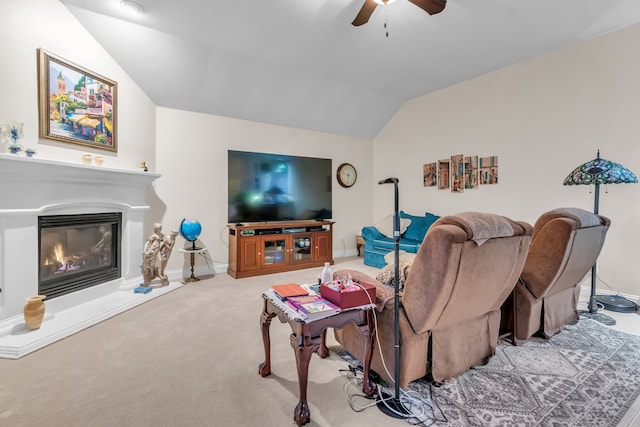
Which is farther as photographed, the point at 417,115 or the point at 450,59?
the point at 417,115

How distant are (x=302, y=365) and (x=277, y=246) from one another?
326cm

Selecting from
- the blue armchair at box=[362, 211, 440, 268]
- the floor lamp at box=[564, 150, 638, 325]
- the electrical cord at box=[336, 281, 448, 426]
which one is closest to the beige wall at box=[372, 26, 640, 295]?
the blue armchair at box=[362, 211, 440, 268]

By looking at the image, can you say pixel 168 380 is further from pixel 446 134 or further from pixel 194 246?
pixel 446 134

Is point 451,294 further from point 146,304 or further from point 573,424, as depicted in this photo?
point 146,304

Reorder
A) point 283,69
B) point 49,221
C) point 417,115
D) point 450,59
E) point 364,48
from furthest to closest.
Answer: point 417,115, point 283,69, point 450,59, point 364,48, point 49,221

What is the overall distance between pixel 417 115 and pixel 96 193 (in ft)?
16.9

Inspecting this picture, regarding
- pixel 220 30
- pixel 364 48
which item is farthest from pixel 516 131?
pixel 220 30

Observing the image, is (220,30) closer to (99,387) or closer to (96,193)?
(96,193)

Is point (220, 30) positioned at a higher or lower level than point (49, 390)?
higher

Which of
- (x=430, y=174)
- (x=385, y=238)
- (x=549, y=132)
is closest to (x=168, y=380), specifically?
(x=385, y=238)

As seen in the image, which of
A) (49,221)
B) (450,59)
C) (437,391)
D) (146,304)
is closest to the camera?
(437,391)

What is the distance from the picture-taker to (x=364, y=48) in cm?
367

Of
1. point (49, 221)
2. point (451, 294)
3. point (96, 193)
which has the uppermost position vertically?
point (96, 193)

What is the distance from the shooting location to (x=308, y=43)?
3537mm
